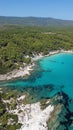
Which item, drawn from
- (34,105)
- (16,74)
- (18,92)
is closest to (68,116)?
(34,105)

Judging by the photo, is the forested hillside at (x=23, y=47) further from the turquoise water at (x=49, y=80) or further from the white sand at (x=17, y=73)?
the turquoise water at (x=49, y=80)

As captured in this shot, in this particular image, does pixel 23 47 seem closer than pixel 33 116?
No

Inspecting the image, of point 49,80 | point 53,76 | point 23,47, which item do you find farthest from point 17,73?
point 23,47

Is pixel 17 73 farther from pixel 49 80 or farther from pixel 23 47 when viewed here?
pixel 23 47

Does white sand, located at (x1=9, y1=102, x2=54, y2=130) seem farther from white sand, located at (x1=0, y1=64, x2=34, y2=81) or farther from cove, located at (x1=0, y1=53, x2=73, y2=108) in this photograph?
white sand, located at (x1=0, y1=64, x2=34, y2=81)

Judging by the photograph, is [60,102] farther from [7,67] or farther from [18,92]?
[7,67]

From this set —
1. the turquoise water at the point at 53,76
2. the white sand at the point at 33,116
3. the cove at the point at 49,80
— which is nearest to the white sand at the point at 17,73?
the cove at the point at 49,80
